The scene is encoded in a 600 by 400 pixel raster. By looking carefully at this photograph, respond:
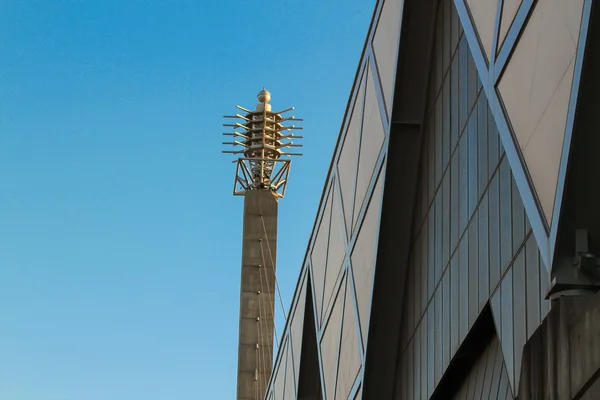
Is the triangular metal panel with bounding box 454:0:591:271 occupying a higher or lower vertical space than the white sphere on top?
lower

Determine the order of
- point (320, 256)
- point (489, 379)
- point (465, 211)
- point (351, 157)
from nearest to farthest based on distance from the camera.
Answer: point (489, 379) < point (465, 211) < point (351, 157) < point (320, 256)

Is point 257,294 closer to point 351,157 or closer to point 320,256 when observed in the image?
point 320,256

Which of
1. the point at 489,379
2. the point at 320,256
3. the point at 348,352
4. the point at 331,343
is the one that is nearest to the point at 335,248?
the point at 331,343

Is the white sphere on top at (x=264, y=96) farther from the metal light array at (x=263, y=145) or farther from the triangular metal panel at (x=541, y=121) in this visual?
the triangular metal panel at (x=541, y=121)

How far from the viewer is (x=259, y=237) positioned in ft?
179

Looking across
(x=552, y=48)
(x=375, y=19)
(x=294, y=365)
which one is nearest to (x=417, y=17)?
(x=375, y=19)

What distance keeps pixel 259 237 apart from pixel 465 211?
39.6 metres

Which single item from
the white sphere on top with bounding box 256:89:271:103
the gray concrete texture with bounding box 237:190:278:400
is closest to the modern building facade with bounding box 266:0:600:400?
the gray concrete texture with bounding box 237:190:278:400

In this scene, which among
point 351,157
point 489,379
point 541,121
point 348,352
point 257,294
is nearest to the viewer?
point 541,121

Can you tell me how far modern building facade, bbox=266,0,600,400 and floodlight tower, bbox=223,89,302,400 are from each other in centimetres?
2519

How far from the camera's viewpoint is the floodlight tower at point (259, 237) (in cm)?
5141

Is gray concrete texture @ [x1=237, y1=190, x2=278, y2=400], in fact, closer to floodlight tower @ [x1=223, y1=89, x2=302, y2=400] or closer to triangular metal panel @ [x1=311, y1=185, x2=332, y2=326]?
floodlight tower @ [x1=223, y1=89, x2=302, y2=400]

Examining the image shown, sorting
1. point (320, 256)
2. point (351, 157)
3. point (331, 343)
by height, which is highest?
point (351, 157)

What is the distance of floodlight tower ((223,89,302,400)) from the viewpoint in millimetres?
51406
